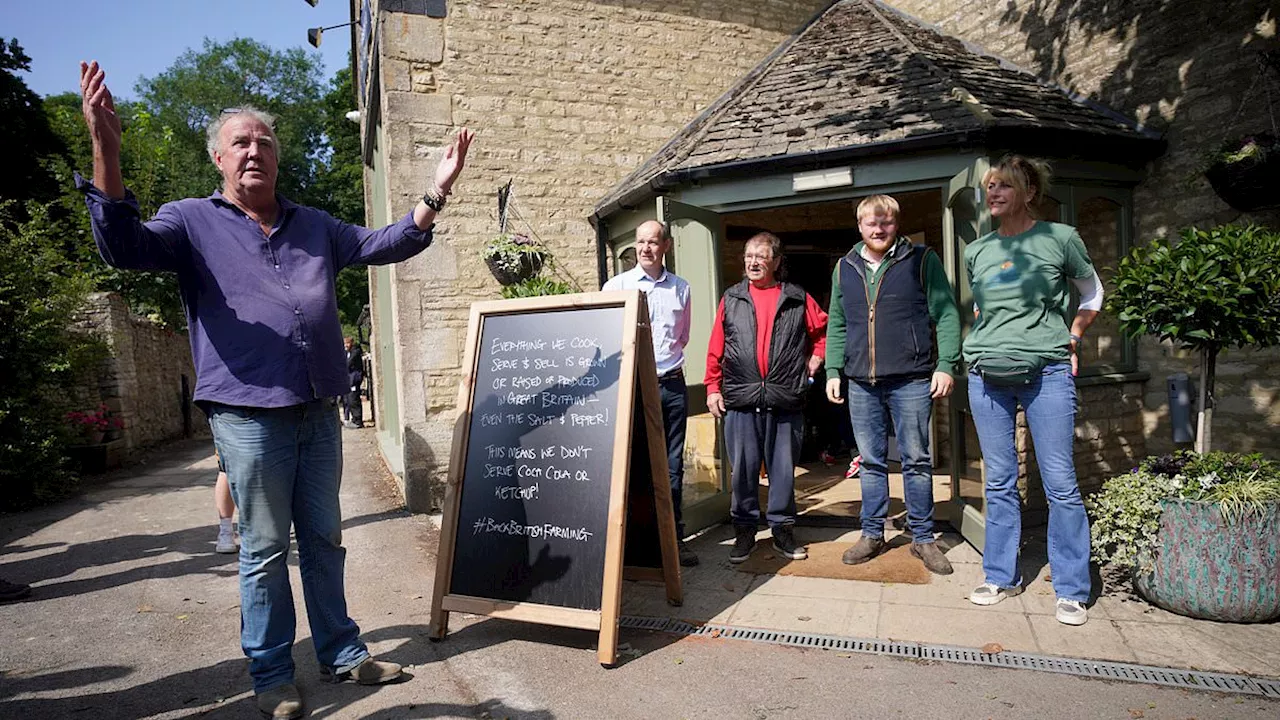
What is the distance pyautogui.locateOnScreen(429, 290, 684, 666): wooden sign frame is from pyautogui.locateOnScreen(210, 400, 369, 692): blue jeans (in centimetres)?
53

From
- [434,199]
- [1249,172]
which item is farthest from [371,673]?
[1249,172]

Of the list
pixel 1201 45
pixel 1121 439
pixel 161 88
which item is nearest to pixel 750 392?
pixel 1121 439

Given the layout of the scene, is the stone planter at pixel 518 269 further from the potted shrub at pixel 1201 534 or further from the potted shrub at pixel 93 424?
the potted shrub at pixel 93 424

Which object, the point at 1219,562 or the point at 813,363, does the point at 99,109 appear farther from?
the point at 1219,562

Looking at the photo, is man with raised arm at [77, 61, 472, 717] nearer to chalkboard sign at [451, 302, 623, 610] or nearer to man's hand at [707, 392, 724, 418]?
chalkboard sign at [451, 302, 623, 610]

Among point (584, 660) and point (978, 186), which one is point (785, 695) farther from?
point (978, 186)

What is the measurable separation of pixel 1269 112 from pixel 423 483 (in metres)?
6.87

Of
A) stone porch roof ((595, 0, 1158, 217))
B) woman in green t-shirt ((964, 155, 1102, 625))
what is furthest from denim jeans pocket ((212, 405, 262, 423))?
stone porch roof ((595, 0, 1158, 217))

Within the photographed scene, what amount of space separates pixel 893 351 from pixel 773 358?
0.66m

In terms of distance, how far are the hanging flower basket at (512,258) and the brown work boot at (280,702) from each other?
450cm

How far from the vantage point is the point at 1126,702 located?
273 cm

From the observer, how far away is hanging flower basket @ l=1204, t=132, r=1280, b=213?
4.62m

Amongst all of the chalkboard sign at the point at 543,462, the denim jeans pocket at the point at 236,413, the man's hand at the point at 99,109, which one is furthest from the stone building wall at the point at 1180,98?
the man's hand at the point at 99,109

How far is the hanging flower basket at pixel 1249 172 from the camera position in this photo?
15.1 ft
